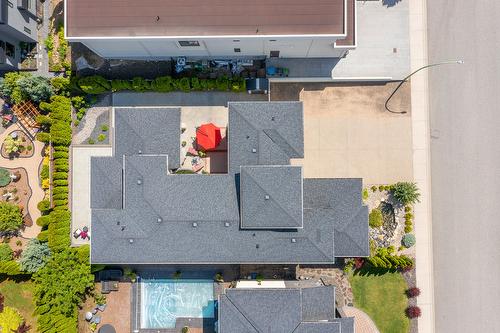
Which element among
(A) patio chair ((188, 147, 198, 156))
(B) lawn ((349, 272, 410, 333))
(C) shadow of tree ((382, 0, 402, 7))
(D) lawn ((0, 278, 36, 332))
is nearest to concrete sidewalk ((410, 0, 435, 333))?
(C) shadow of tree ((382, 0, 402, 7))

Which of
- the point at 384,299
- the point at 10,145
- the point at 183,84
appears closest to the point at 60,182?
the point at 10,145

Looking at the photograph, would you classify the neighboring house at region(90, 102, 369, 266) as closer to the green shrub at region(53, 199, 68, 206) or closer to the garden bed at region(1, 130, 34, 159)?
the green shrub at region(53, 199, 68, 206)

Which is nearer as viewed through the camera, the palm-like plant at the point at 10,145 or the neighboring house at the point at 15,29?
the neighboring house at the point at 15,29

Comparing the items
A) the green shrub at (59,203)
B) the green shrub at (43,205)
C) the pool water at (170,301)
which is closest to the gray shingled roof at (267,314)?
the pool water at (170,301)

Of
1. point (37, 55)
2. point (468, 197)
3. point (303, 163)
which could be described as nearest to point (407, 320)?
point (468, 197)

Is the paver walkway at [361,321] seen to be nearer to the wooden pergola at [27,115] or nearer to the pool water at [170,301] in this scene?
the pool water at [170,301]

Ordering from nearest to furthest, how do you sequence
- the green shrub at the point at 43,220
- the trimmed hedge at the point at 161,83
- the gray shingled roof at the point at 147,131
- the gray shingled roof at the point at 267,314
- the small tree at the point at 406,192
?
1. the gray shingled roof at the point at 267,314
2. the gray shingled roof at the point at 147,131
3. the small tree at the point at 406,192
4. the green shrub at the point at 43,220
5. the trimmed hedge at the point at 161,83

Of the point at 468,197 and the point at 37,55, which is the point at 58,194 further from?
the point at 468,197
